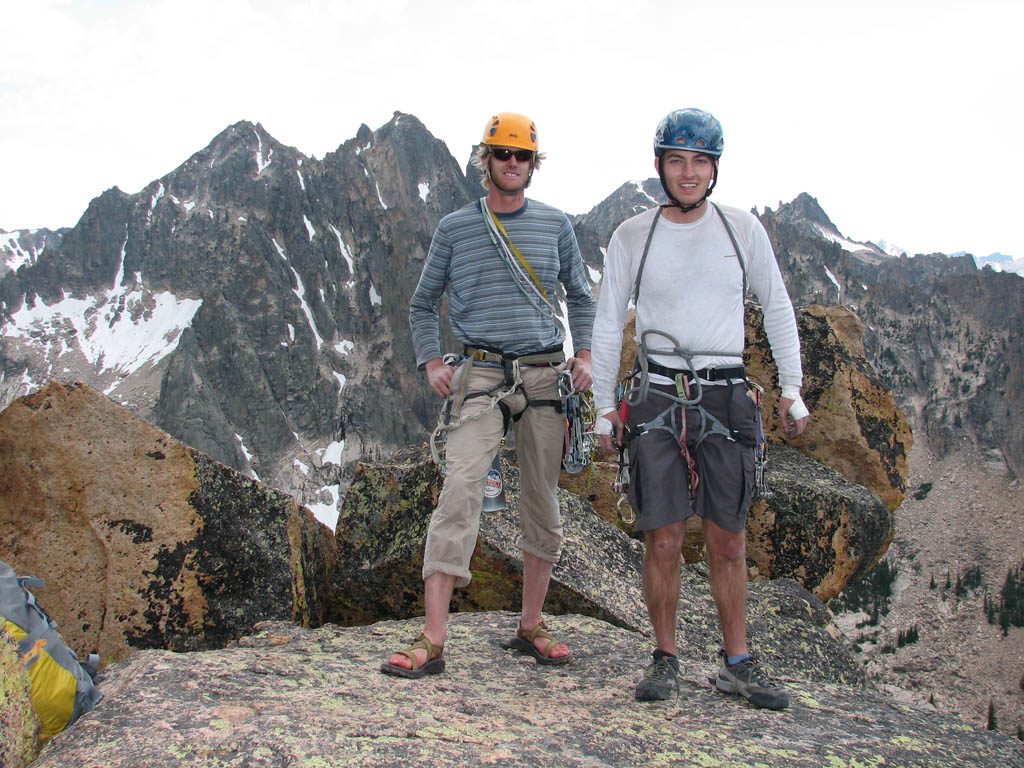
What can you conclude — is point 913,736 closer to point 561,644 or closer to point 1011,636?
point 561,644

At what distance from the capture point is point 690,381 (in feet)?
16.9

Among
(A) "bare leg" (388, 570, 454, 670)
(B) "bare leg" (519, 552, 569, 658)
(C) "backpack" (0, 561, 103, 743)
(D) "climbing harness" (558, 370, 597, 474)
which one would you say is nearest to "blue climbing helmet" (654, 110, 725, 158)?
(D) "climbing harness" (558, 370, 597, 474)

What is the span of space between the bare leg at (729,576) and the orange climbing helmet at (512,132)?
3239mm

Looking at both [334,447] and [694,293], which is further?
[334,447]

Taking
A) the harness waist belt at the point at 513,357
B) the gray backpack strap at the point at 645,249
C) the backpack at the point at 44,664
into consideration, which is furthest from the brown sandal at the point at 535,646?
the backpack at the point at 44,664

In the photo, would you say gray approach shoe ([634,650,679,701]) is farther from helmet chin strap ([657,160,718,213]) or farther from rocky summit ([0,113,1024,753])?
helmet chin strap ([657,160,718,213])

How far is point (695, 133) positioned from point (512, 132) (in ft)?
4.68

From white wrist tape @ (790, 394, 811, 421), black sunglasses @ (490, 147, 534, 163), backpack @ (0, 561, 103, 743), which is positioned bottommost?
backpack @ (0, 561, 103, 743)

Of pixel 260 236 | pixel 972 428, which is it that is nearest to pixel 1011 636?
pixel 972 428

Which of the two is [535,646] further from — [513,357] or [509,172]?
[509,172]

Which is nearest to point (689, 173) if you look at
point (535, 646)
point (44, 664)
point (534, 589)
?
point (534, 589)

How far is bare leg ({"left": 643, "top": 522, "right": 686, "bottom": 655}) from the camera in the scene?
5.05 m

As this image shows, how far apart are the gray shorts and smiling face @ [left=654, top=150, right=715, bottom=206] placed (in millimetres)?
1408

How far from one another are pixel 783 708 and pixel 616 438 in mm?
2125
